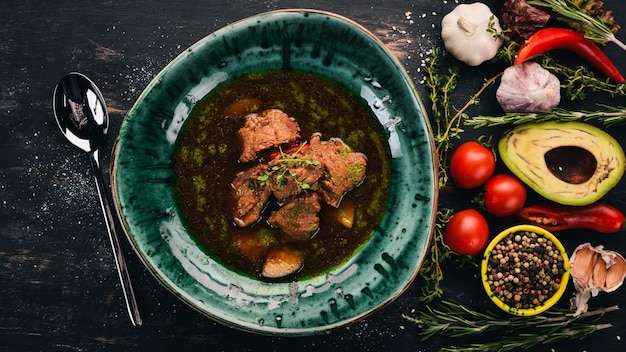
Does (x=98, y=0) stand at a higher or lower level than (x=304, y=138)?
higher

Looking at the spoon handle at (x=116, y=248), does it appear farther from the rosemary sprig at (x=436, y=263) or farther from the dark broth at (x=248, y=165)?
the rosemary sprig at (x=436, y=263)

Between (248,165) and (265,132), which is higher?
(265,132)

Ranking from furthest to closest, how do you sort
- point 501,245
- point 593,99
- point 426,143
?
point 593,99
point 501,245
point 426,143

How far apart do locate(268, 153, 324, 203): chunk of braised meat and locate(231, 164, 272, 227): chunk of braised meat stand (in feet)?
0.19

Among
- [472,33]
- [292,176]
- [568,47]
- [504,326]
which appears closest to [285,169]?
[292,176]

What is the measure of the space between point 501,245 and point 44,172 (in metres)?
2.33

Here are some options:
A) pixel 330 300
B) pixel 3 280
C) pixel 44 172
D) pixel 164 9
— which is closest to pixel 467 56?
pixel 330 300

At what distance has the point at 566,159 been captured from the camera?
8.79 ft

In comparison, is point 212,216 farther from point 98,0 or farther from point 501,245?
point 501,245

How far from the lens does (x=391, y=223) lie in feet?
8.55

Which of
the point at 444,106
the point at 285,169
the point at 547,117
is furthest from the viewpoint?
the point at 444,106

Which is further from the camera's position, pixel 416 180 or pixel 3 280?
pixel 3 280

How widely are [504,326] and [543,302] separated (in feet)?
0.77

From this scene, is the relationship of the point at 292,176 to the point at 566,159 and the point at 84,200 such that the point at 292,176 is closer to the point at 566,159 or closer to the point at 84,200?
the point at 84,200
